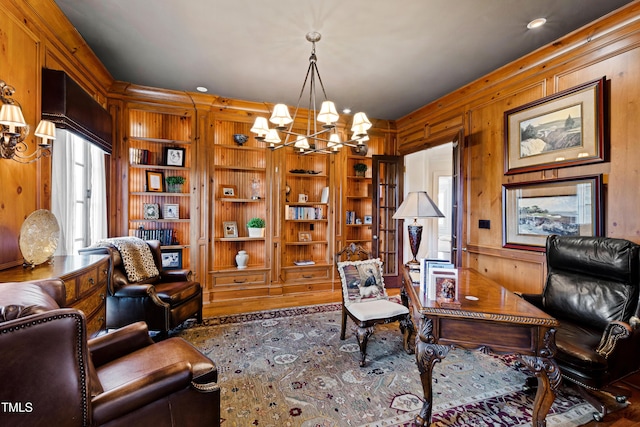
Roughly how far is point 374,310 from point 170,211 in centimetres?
317

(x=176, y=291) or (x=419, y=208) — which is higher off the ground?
(x=419, y=208)

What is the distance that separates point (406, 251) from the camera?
5309mm

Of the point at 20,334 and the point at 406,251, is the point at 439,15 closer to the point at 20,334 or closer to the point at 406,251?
the point at 20,334

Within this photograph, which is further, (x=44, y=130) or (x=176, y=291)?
(x=176, y=291)

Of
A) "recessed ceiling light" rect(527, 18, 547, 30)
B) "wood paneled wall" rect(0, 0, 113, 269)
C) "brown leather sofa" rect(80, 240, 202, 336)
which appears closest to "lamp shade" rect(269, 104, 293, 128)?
"wood paneled wall" rect(0, 0, 113, 269)

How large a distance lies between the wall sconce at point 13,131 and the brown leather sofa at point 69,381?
43.8 inches

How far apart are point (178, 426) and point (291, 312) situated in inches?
97.9

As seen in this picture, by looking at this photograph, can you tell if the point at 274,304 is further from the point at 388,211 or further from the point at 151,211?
the point at 388,211

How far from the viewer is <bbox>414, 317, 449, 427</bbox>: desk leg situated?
1660 millimetres

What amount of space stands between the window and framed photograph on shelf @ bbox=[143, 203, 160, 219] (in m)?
0.50

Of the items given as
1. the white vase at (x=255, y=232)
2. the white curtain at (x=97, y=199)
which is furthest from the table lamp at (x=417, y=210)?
the white curtain at (x=97, y=199)

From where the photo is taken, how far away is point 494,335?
Answer: 1.57m

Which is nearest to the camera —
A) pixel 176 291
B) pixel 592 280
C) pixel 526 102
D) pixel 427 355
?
pixel 427 355

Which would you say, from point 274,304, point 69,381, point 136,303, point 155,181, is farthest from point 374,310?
point 155,181
